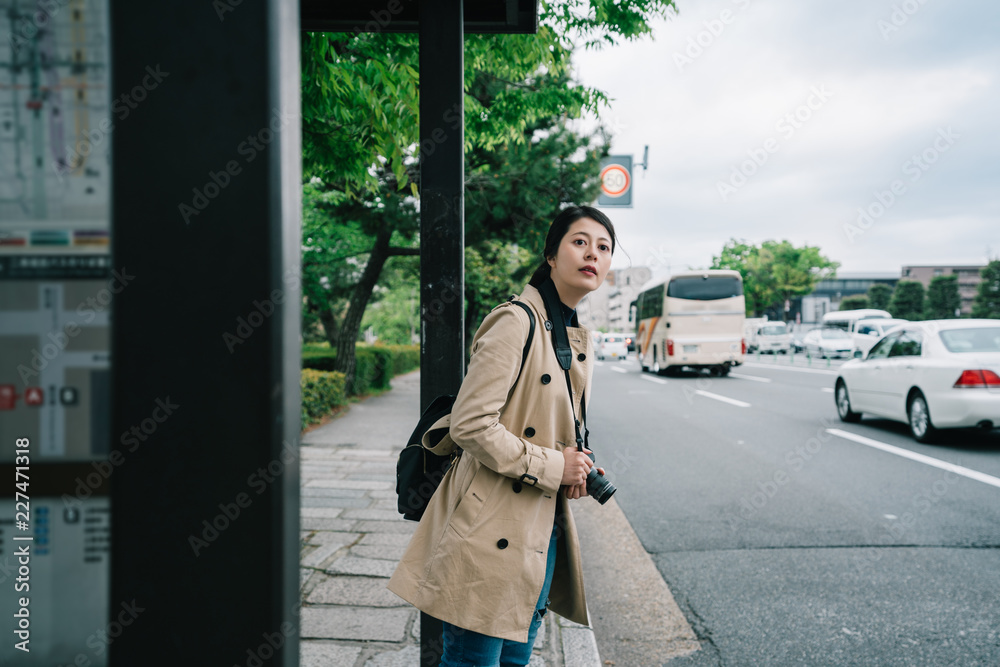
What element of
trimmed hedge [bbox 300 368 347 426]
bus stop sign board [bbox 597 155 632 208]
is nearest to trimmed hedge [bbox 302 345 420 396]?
trimmed hedge [bbox 300 368 347 426]

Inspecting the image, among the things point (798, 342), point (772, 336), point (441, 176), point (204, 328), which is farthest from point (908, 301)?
point (204, 328)

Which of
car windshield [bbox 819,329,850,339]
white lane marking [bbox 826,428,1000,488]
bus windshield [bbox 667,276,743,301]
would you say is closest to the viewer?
white lane marking [bbox 826,428,1000,488]

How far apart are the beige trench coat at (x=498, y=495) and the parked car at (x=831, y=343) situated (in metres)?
34.4

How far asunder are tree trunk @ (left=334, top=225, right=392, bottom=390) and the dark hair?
1135 cm

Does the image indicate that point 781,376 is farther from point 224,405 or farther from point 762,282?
point 762,282

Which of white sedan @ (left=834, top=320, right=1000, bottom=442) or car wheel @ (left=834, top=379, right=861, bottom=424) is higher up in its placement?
white sedan @ (left=834, top=320, right=1000, bottom=442)

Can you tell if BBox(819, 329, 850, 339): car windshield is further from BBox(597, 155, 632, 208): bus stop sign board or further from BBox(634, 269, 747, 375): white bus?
BBox(597, 155, 632, 208): bus stop sign board

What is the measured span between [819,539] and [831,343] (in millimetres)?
32837

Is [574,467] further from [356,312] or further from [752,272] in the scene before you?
[752,272]

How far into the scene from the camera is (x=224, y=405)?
65 cm

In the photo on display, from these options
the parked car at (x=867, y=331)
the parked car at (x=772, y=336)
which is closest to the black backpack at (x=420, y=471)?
the parked car at (x=867, y=331)

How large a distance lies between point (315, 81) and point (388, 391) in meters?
12.8

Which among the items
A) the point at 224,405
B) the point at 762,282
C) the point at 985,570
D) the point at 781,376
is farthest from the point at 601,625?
the point at 762,282

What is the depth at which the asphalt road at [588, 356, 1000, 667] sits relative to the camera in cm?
299
